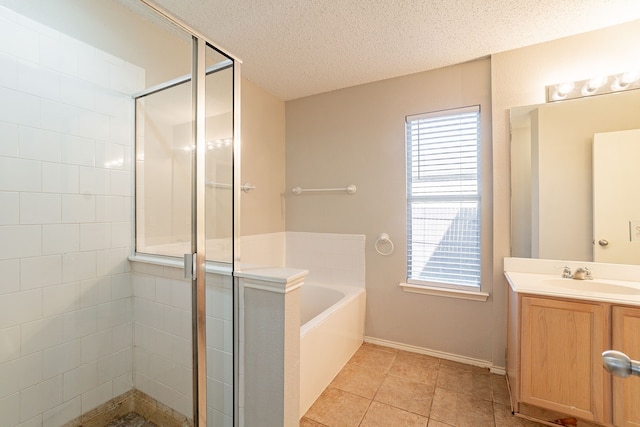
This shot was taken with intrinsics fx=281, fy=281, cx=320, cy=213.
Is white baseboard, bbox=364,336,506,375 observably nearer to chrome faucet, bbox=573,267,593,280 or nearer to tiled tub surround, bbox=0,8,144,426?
chrome faucet, bbox=573,267,593,280

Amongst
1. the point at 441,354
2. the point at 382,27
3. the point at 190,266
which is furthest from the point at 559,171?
the point at 190,266

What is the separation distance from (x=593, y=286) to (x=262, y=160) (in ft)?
8.84

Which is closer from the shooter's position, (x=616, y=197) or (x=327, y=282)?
(x=616, y=197)

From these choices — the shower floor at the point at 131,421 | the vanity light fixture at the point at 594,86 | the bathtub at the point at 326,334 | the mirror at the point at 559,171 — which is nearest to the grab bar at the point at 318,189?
the bathtub at the point at 326,334

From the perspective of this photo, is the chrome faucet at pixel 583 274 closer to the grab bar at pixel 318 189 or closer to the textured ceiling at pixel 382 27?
the textured ceiling at pixel 382 27

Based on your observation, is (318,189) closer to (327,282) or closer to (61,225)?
(327,282)

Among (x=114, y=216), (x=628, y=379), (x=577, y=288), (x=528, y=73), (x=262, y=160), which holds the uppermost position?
(x=528, y=73)

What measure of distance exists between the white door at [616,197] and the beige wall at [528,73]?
0.48 metres

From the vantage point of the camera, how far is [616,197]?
1.82 m

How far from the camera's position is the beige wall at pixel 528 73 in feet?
6.05

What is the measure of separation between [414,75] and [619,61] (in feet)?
4.32

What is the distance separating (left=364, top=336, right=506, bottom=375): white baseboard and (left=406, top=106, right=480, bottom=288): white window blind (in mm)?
587

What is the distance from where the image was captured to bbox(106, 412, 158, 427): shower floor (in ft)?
5.18

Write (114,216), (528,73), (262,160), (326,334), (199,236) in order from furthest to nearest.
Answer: (262,160)
(528,73)
(326,334)
(114,216)
(199,236)
